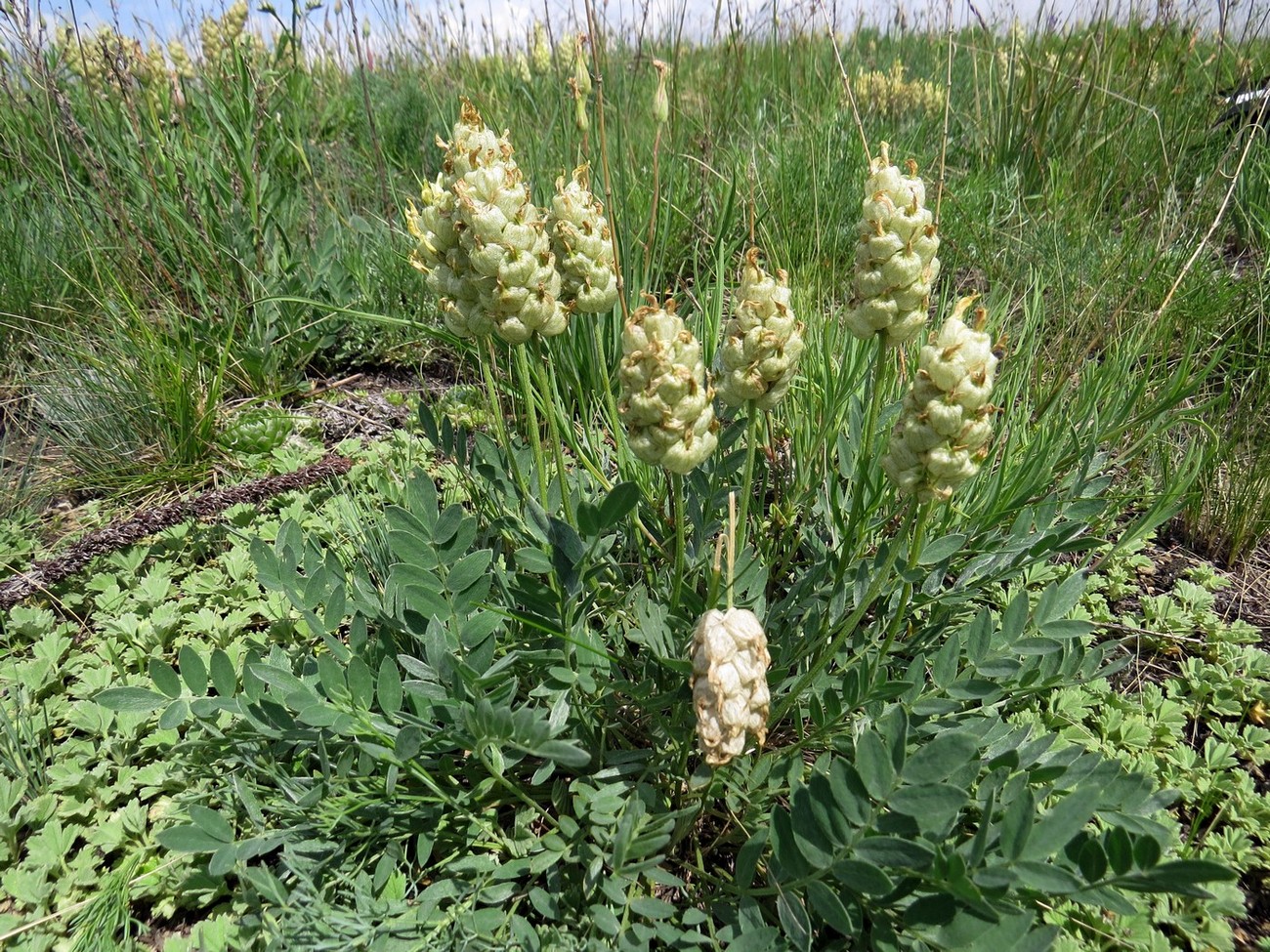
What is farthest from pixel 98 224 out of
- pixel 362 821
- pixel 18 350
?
pixel 362 821

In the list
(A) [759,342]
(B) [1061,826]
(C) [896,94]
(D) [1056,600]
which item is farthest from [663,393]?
(C) [896,94]

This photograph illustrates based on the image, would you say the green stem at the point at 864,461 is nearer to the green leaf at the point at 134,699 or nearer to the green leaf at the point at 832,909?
the green leaf at the point at 832,909

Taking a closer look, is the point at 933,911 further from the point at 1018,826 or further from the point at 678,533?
the point at 678,533

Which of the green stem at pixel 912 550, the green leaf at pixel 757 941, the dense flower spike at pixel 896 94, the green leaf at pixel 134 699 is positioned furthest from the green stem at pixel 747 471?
the dense flower spike at pixel 896 94

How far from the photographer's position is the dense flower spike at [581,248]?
1.35 m

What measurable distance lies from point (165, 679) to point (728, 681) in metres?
0.92

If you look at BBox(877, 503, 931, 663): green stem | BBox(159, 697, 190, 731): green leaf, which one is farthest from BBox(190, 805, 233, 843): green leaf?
BBox(877, 503, 931, 663): green stem

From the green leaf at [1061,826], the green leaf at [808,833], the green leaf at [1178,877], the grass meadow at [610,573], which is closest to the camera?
the green leaf at [1178,877]

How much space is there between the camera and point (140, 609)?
6.68ft

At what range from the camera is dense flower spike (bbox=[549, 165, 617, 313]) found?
1352mm

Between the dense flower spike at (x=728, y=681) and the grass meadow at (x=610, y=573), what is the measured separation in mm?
17

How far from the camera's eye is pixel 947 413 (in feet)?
3.35

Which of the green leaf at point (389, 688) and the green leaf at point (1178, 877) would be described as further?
the green leaf at point (389, 688)

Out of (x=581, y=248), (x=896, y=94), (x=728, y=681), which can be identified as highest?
(x=896, y=94)
